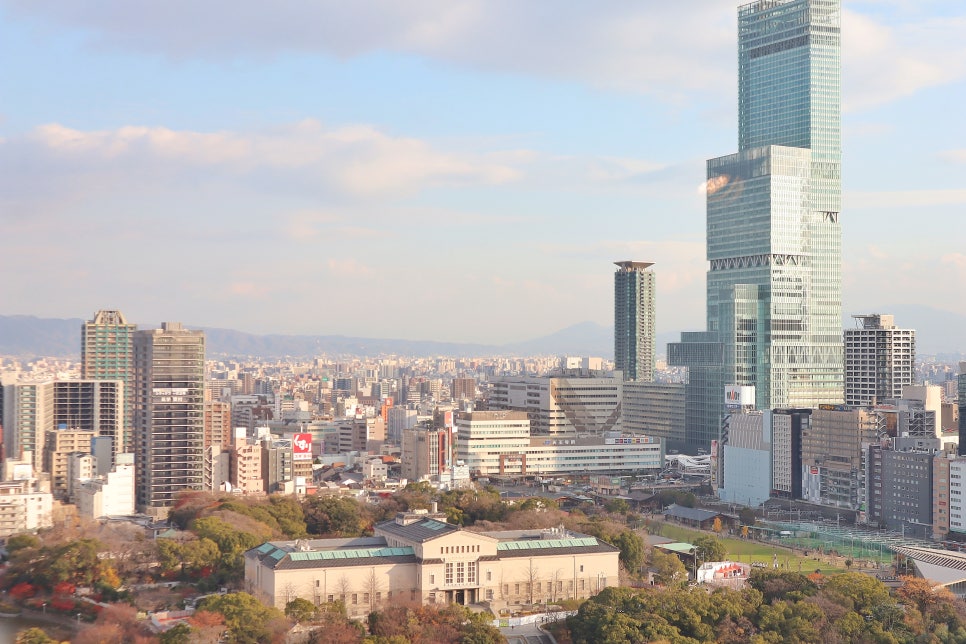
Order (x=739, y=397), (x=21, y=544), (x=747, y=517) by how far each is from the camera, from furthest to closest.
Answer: (x=739, y=397)
(x=747, y=517)
(x=21, y=544)

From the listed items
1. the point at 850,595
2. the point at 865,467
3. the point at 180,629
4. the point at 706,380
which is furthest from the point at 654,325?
the point at 180,629

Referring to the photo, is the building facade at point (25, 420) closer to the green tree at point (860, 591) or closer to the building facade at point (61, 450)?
the building facade at point (61, 450)

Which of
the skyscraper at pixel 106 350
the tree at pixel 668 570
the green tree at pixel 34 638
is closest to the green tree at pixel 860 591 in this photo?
the tree at pixel 668 570

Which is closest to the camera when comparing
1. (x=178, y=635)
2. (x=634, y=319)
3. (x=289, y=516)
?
(x=178, y=635)

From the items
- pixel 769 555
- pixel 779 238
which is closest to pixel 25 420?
pixel 769 555

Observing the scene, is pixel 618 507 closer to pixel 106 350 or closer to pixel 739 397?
pixel 739 397
